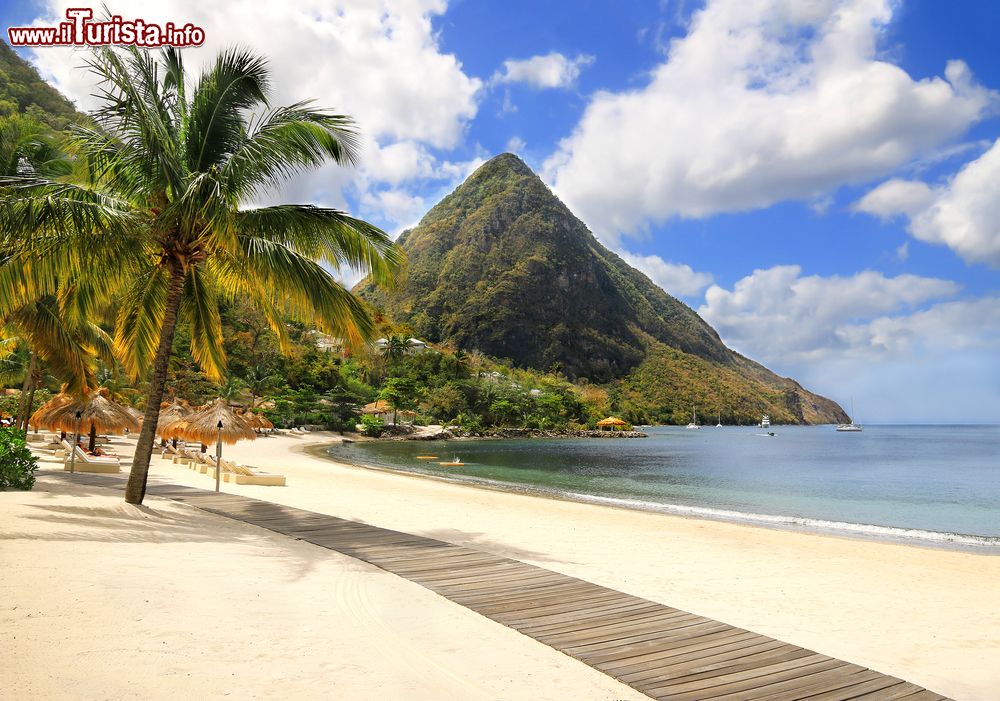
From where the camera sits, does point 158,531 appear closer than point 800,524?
Yes

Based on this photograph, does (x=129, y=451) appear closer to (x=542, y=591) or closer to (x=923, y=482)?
(x=542, y=591)

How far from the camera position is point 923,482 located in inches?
1074

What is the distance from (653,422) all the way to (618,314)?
27431mm

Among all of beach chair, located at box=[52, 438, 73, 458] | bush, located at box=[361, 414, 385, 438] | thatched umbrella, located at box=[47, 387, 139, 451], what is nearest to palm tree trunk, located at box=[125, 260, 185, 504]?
thatched umbrella, located at box=[47, 387, 139, 451]

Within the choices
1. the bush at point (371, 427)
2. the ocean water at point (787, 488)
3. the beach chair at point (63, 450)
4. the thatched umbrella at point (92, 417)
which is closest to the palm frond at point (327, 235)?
the thatched umbrella at point (92, 417)

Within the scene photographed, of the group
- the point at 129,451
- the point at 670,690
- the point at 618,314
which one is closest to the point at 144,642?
the point at 670,690

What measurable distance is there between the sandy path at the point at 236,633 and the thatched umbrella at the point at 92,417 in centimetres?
1016

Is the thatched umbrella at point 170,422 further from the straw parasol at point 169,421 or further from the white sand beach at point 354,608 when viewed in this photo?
the white sand beach at point 354,608

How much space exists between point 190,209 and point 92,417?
11.2 metres

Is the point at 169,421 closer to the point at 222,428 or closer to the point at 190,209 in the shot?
the point at 222,428

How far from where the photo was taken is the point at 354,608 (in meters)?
4.81

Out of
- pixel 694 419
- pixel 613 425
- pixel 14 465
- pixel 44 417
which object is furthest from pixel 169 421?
pixel 694 419

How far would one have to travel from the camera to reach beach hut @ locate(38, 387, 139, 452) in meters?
15.1

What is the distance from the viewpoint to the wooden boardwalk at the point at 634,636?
12.2 feet
